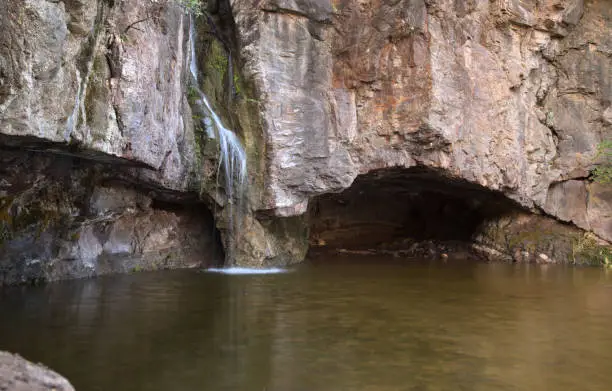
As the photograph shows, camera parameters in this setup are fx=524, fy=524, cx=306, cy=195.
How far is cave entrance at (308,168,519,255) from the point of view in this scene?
713 inches

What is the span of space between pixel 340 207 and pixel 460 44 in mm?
8408

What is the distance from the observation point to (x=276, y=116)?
12.1 meters

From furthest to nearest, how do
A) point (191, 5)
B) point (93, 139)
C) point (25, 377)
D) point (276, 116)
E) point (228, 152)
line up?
point (228, 152) < point (276, 116) < point (191, 5) < point (93, 139) < point (25, 377)

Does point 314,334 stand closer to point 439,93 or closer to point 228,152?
point 228,152

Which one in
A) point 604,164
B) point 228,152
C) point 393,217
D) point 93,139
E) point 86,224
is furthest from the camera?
point 393,217

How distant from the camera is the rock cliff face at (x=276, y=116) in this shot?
8.12 metres

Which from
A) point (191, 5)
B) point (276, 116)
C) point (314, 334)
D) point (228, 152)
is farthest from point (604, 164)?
point (314, 334)

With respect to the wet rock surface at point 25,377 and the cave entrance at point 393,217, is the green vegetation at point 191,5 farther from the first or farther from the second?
the wet rock surface at point 25,377

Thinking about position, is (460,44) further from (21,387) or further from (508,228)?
(21,387)

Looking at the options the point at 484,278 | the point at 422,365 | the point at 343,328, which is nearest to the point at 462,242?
the point at 484,278

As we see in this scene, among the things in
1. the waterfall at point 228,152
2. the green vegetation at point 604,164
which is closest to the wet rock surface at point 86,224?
the waterfall at point 228,152

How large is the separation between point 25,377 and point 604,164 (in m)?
16.3

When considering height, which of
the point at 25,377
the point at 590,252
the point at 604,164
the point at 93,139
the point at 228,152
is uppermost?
the point at 604,164

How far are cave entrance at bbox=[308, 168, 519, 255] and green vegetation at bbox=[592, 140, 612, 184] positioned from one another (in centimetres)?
316
